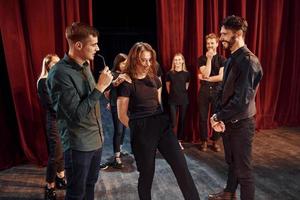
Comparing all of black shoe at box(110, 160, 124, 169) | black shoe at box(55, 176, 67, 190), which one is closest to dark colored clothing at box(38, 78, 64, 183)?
black shoe at box(55, 176, 67, 190)

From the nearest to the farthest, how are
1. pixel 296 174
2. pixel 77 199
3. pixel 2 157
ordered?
pixel 77 199 → pixel 296 174 → pixel 2 157

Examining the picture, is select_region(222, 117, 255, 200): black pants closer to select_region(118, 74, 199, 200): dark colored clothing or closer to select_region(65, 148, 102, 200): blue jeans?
select_region(118, 74, 199, 200): dark colored clothing

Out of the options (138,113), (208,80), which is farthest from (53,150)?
(208,80)

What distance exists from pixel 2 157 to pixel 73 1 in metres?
2.00

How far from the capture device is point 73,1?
164 inches

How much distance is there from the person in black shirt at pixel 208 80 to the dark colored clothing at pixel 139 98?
6.47ft

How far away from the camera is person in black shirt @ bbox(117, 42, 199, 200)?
7.88 feet

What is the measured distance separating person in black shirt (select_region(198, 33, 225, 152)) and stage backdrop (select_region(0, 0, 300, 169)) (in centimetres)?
39

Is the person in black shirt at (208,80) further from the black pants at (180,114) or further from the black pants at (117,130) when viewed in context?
the black pants at (117,130)

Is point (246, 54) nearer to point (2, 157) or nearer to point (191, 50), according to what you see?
point (191, 50)

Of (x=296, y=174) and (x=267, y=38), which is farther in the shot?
(x=267, y=38)

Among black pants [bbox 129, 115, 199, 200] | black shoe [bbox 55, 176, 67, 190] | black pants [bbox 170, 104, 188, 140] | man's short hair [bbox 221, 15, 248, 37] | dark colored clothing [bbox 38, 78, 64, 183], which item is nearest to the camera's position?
black pants [bbox 129, 115, 199, 200]

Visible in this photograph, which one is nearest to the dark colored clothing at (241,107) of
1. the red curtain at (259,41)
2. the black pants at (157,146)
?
the black pants at (157,146)

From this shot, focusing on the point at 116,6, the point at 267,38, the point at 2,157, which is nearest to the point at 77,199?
the point at 2,157
